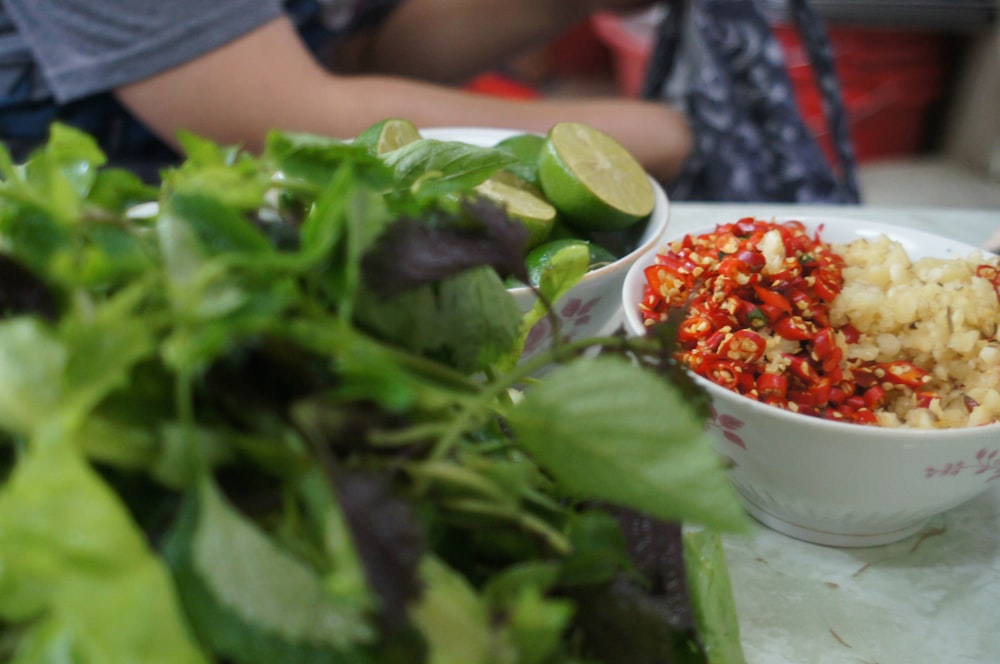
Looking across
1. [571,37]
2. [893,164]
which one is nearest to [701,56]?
[893,164]

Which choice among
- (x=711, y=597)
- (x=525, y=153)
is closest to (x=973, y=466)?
(x=711, y=597)

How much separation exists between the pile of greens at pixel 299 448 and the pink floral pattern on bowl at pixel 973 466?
190 mm

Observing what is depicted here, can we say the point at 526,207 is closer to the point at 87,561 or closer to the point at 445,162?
the point at 445,162

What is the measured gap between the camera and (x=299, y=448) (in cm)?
22

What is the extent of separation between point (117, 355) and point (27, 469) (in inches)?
1.4

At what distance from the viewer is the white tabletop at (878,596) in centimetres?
41

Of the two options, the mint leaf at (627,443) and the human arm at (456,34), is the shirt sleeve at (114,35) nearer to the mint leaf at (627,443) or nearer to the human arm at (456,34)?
the human arm at (456,34)

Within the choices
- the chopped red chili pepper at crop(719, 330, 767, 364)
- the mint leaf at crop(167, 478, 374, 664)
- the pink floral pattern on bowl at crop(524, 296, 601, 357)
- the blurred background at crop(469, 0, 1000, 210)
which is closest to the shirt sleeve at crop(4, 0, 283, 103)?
the pink floral pattern on bowl at crop(524, 296, 601, 357)

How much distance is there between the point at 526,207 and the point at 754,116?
0.72 meters

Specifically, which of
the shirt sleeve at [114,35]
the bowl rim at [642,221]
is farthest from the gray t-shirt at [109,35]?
the bowl rim at [642,221]

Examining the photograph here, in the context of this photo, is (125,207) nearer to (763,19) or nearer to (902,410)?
(902,410)

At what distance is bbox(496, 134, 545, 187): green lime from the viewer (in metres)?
0.64

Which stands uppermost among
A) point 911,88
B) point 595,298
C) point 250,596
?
point 250,596

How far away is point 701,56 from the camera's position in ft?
3.83
